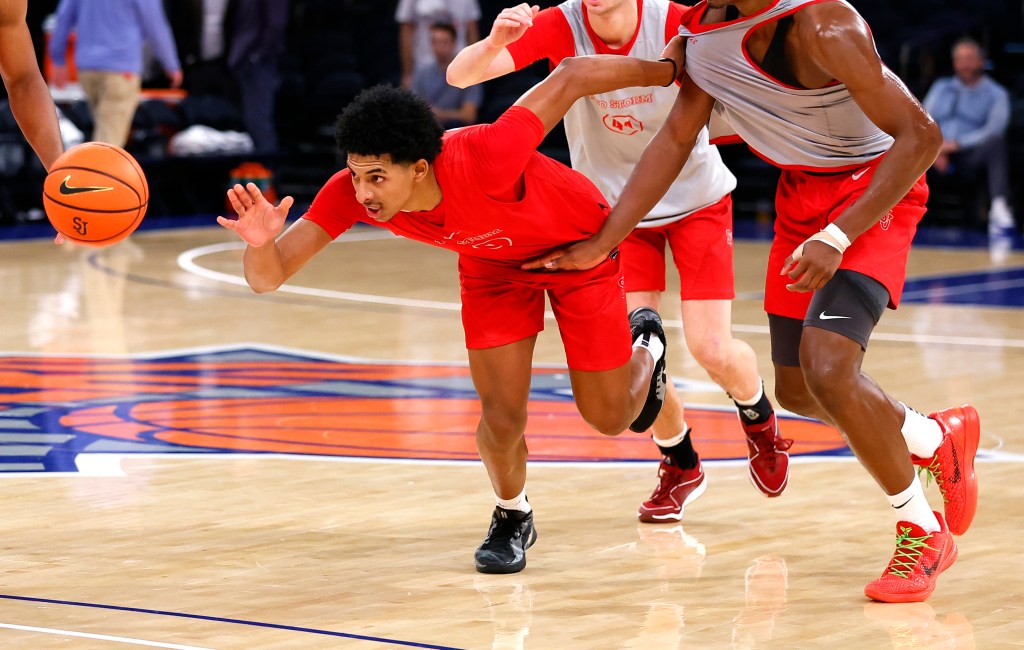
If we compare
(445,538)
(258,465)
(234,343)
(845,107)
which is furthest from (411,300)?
(845,107)

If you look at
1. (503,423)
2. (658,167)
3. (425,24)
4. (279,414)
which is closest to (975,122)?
(425,24)

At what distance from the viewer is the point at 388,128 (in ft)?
14.8

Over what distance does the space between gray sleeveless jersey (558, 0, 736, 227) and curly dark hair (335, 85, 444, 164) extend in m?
1.21

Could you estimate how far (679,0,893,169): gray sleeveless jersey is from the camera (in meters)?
4.71

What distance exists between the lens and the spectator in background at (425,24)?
55.1 feet

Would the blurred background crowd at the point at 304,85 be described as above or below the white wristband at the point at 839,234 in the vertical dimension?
below

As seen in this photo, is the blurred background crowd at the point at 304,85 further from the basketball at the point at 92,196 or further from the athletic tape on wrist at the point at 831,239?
the athletic tape on wrist at the point at 831,239

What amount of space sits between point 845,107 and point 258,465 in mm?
2804

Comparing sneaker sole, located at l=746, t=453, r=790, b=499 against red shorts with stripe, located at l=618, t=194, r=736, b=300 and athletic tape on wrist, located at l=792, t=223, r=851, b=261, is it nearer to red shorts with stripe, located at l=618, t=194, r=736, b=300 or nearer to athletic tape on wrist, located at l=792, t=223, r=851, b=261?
red shorts with stripe, located at l=618, t=194, r=736, b=300

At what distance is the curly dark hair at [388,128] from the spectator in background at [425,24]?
40.3 feet

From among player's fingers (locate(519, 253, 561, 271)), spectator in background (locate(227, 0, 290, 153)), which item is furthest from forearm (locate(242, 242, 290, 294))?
spectator in background (locate(227, 0, 290, 153))

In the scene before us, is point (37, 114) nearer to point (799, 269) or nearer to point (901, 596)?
point (799, 269)

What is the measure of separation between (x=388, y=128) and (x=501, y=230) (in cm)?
47

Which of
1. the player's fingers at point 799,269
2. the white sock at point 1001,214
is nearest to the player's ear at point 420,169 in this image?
the player's fingers at point 799,269
